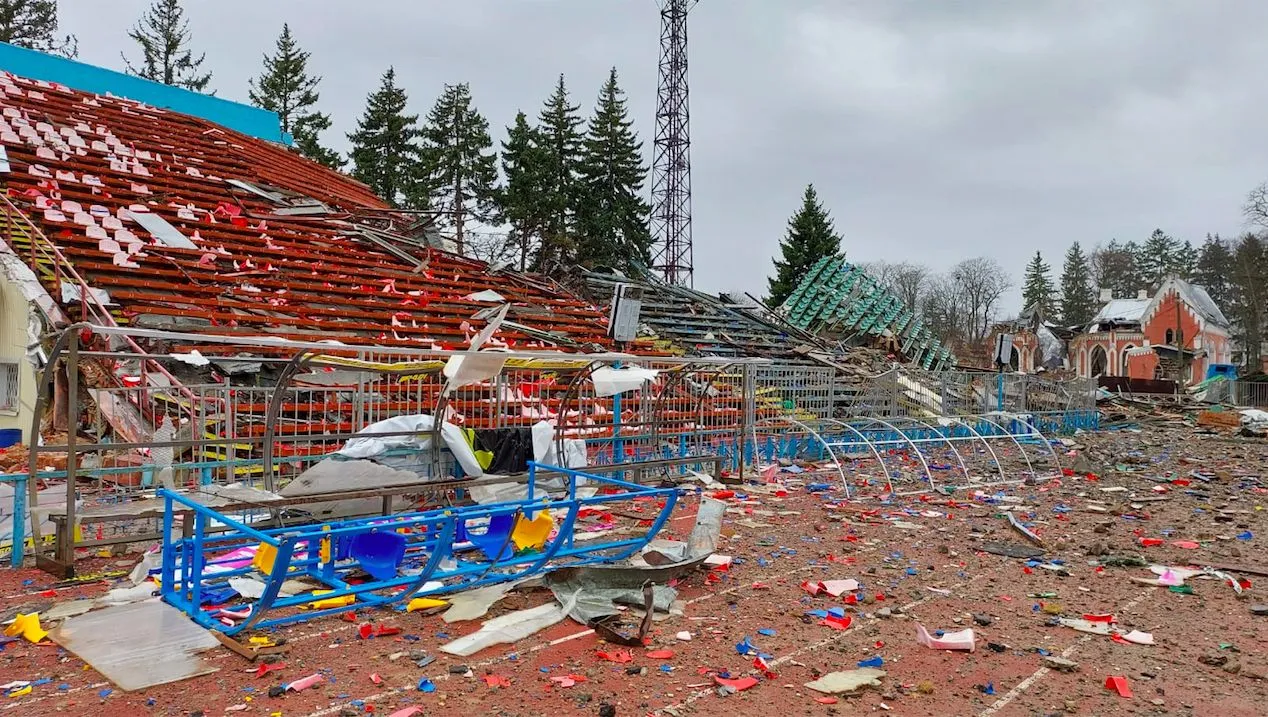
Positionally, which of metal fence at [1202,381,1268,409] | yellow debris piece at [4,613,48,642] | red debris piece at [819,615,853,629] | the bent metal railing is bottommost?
red debris piece at [819,615,853,629]

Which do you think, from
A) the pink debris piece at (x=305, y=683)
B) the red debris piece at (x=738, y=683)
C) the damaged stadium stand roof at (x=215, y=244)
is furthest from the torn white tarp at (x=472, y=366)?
the damaged stadium stand roof at (x=215, y=244)

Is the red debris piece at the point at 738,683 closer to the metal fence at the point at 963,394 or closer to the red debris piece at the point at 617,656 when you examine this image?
the red debris piece at the point at 617,656

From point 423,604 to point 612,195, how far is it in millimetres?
43707

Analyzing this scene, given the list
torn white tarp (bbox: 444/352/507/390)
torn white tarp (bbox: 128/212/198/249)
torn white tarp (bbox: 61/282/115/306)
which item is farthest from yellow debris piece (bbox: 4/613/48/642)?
torn white tarp (bbox: 128/212/198/249)

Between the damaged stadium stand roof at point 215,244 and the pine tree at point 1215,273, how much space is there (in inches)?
2664

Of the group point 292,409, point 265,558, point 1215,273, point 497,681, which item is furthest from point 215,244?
point 1215,273

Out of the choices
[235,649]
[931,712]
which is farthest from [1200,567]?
[235,649]

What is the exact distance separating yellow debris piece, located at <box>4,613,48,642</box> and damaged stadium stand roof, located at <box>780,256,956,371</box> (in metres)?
26.8

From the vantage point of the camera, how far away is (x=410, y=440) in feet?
28.6

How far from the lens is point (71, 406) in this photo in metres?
6.17

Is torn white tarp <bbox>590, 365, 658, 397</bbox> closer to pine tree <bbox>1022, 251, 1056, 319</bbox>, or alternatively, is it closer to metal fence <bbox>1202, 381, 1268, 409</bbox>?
metal fence <bbox>1202, 381, 1268, 409</bbox>

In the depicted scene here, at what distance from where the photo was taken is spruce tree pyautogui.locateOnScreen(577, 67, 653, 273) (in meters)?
46.2

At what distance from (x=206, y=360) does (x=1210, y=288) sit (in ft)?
269

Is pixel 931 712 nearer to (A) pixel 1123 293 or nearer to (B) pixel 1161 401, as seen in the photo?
(B) pixel 1161 401
